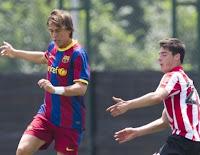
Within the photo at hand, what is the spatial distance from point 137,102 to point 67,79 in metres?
1.39

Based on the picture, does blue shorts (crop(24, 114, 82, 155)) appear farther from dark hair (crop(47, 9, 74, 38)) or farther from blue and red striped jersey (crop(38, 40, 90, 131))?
dark hair (crop(47, 9, 74, 38))

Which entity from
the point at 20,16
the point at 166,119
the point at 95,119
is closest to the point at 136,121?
the point at 95,119

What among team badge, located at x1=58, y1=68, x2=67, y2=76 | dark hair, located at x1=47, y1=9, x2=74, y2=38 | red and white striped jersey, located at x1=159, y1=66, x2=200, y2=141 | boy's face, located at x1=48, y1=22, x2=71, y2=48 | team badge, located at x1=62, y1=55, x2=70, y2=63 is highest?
dark hair, located at x1=47, y1=9, x2=74, y2=38

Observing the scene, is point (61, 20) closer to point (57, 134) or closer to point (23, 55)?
point (23, 55)

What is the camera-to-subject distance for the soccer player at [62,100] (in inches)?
340

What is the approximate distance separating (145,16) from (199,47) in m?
0.86

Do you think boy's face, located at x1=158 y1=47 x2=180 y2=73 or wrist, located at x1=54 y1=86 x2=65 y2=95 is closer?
boy's face, located at x1=158 y1=47 x2=180 y2=73

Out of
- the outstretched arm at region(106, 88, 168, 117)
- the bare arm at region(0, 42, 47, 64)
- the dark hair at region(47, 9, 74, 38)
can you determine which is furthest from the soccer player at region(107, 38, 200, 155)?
the bare arm at region(0, 42, 47, 64)

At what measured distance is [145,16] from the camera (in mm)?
13000

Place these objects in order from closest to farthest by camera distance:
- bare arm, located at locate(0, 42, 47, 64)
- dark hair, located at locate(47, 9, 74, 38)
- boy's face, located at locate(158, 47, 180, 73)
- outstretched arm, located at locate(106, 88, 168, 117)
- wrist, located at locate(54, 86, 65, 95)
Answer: outstretched arm, located at locate(106, 88, 168, 117) < boy's face, located at locate(158, 47, 180, 73) < wrist, located at locate(54, 86, 65, 95) < dark hair, located at locate(47, 9, 74, 38) < bare arm, located at locate(0, 42, 47, 64)

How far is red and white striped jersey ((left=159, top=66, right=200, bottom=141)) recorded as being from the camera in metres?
7.89

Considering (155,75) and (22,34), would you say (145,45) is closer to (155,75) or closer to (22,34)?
(155,75)

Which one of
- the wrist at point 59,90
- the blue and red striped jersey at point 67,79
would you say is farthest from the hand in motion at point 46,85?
the blue and red striped jersey at point 67,79

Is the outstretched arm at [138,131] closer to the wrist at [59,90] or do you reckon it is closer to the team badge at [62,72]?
the wrist at [59,90]
